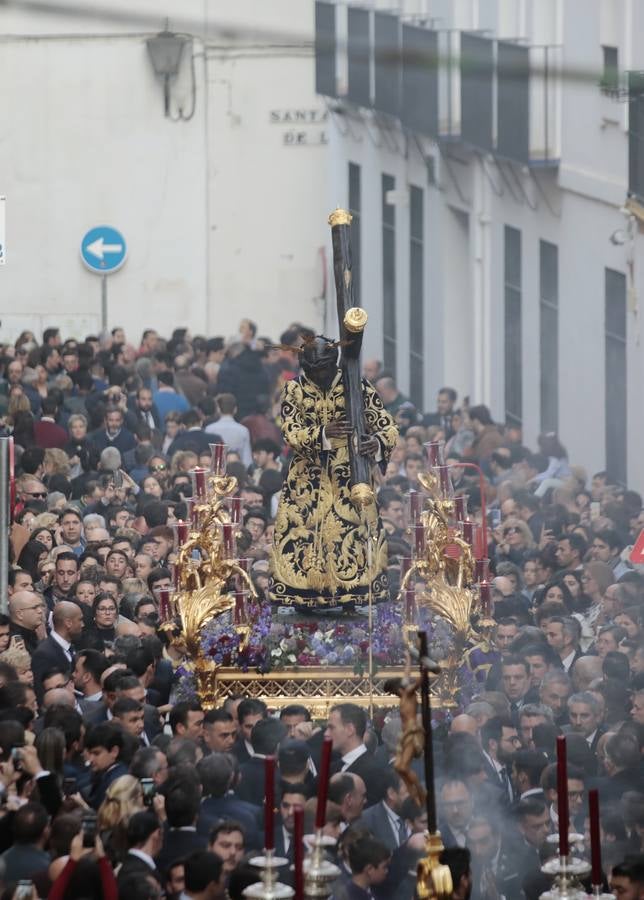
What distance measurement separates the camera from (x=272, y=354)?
81.0 ft

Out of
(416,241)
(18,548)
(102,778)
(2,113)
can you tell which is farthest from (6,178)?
(102,778)

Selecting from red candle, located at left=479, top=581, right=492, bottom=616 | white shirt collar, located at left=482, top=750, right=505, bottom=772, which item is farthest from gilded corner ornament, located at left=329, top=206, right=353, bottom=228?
white shirt collar, located at left=482, top=750, right=505, bottom=772

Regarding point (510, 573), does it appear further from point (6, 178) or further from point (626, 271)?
point (6, 178)

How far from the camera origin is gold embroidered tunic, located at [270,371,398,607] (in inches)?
484

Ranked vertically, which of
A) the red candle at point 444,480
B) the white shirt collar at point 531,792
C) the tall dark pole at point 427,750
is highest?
the tall dark pole at point 427,750

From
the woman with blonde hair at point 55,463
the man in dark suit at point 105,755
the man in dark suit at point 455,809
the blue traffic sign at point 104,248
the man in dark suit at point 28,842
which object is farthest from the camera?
the blue traffic sign at point 104,248

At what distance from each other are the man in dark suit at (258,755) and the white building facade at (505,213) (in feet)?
25.8

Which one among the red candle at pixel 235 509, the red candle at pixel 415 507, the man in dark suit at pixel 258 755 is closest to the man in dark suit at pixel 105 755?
the man in dark suit at pixel 258 755

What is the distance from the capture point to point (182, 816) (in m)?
8.84

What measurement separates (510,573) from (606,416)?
766 centimetres

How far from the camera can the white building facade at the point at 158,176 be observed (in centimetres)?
3319

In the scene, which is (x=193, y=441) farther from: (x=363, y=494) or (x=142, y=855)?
(x=142, y=855)

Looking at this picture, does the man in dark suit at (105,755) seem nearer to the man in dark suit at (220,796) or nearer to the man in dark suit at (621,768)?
the man in dark suit at (220,796)

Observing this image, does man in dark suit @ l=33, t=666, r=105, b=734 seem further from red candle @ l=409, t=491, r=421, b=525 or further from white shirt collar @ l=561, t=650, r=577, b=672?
white shirt collar @ l=561, t=650, r=577, b=672
